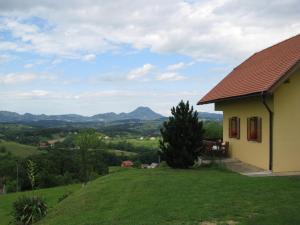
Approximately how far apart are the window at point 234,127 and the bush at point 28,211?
10.6 metres

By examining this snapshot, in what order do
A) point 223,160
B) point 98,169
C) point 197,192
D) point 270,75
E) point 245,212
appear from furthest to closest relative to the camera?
point 98,169
point 223,160
point 270,75
point 197,192
point 245,212

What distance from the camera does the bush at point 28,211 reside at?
14.9 meters

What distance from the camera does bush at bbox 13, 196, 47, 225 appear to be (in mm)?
14902

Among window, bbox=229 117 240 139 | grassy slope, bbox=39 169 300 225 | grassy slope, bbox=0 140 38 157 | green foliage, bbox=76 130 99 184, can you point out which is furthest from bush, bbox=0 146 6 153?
grassy slope, bbox=39 169 300 225

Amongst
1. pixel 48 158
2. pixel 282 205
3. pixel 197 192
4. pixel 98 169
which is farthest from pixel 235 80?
pixel 48 158

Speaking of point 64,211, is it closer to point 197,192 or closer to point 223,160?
point 197,192

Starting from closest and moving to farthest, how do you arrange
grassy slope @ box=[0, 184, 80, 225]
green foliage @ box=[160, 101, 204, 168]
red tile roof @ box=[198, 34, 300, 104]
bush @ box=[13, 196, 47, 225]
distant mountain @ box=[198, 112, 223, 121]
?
bush @ box=[13, 196, 47, 225]
red tile roof @ box=[198, 34, 300, 104]
green foliage @ box=[160, 101, 204, 168]
distant mountain @ box=[198, 112, 223, 121]
grassy slope @ box=[0, 184, 80, 225]

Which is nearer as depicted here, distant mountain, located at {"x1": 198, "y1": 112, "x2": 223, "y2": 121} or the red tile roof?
the red tile roof

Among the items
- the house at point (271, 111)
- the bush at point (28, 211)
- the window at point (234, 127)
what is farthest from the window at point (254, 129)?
the bush at point (28, 211)

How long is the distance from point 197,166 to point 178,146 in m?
1.57

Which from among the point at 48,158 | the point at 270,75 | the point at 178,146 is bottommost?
the point at 48,158

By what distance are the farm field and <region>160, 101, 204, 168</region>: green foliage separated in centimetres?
295

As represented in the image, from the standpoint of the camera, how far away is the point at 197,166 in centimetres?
2062

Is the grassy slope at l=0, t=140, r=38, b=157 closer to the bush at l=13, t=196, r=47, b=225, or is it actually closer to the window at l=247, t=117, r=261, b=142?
the window at l=247, t=117, r=261, b=142
